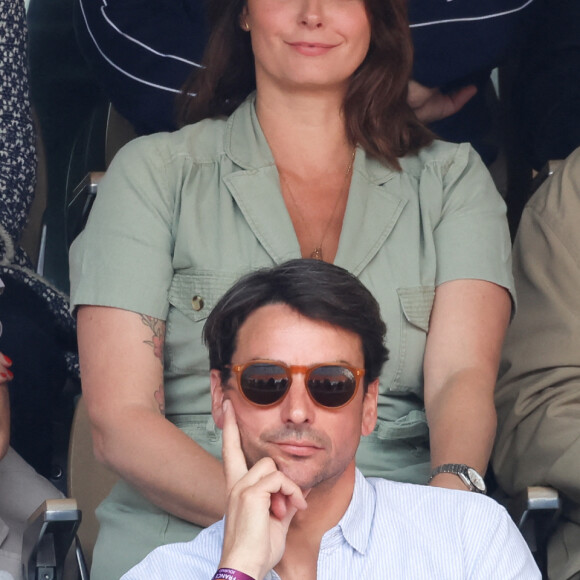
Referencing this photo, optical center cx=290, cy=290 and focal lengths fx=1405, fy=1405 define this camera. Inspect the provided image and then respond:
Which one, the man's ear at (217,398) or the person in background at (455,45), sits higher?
the person in background at (455,45)

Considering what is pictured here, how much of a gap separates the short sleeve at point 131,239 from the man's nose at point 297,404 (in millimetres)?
655

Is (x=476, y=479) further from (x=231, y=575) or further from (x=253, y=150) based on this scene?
(x=253, y=150)

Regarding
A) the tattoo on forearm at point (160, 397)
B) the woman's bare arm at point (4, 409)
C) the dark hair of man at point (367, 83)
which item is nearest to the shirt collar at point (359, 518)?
the tattoo on forearm at point (160, 397)

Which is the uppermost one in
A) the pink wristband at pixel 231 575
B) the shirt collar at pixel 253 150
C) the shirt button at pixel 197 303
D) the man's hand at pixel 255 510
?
the shirt collar at pixel 253 150

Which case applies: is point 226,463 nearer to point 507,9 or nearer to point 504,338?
point 504,338

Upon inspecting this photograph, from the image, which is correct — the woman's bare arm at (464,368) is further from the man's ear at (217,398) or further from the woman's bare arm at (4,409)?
the woman's bare arm at (4,409)

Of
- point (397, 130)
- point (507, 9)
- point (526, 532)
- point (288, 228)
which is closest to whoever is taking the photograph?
point (526, 532)

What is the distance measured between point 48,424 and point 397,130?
0.97m

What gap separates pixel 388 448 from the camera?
262 cm

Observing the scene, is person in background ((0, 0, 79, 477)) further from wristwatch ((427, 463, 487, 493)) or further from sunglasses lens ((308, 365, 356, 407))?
sunglasses lens ((308, 365, 356, 407))

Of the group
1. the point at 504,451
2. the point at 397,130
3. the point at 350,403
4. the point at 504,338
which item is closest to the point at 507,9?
the point at 397,130

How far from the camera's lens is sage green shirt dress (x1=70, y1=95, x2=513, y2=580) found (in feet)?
8.46

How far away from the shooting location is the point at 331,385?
199 cm

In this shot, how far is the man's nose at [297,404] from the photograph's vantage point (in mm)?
1956
